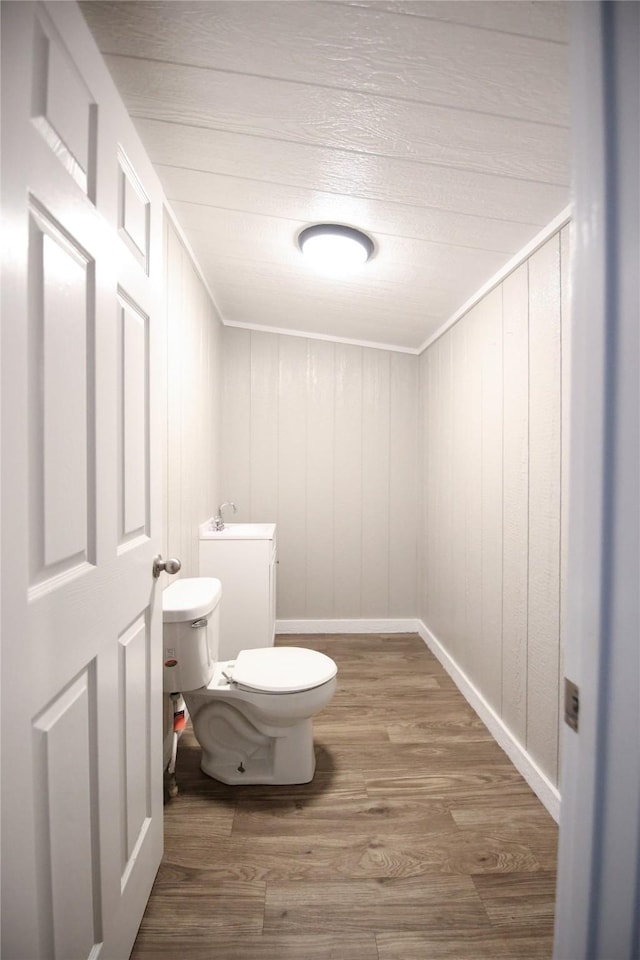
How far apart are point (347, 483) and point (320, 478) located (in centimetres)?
21

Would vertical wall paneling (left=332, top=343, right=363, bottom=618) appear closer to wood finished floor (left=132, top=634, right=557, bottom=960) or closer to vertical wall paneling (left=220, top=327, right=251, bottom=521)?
vertical wall paneling (left=220, top=327, right=251, bottom=521)

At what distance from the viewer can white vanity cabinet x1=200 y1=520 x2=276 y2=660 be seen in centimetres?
264

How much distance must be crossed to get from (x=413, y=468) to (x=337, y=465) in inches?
23.5

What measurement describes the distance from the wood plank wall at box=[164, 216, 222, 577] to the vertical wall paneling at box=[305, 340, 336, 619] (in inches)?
29.3

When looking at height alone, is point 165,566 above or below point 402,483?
below

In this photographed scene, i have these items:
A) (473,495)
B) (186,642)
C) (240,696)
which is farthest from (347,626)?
(186,642)

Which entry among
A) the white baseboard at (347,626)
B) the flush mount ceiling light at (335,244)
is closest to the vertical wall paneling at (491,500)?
the flush mount ceiling light at (335,244)

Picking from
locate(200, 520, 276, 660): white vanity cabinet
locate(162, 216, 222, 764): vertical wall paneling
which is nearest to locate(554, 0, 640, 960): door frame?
locate(162, 216, 222, 764): vertical wall paneling

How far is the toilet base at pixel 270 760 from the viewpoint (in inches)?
71.6

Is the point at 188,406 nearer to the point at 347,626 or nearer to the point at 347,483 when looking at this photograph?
the point at 347,483

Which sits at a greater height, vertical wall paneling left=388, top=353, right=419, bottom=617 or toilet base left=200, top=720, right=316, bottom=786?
vertical wall paneling left=388, top=353, right=419, bottom=617

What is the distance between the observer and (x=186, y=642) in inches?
67.4

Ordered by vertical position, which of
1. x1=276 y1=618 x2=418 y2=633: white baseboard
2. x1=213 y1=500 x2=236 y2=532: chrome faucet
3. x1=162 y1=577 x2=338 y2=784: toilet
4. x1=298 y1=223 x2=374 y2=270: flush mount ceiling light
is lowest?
x1=276 y1=618 x2=418 y2=633: white baseboard

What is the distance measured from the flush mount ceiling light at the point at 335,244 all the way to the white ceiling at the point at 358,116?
2.1 inches
